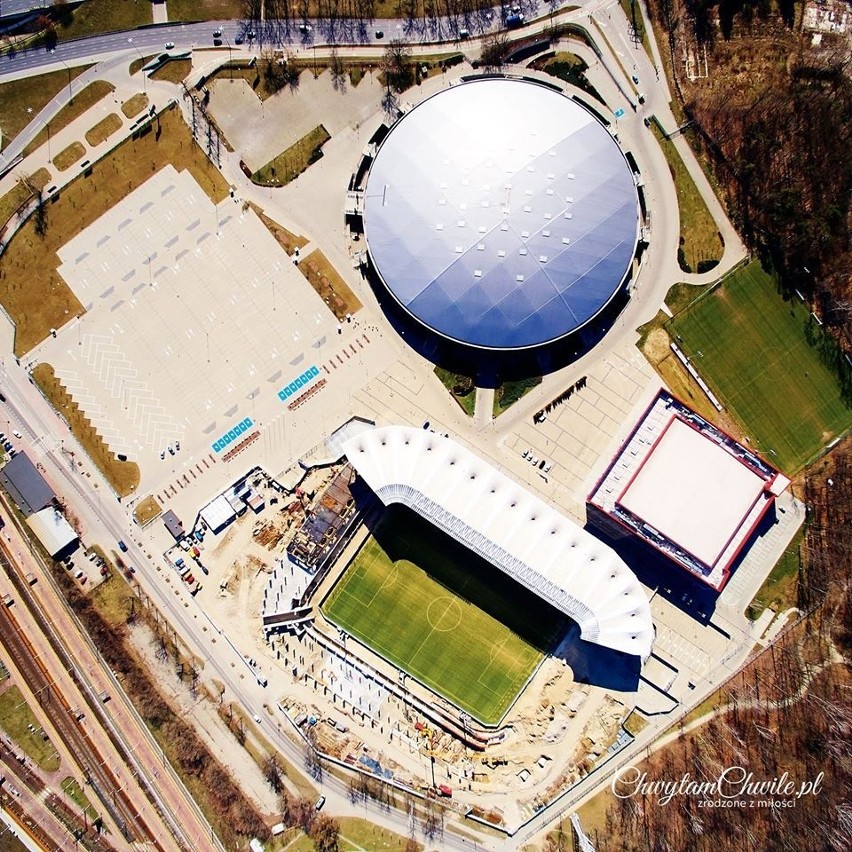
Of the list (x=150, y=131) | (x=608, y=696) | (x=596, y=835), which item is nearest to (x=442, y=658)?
(x=608, y=696)

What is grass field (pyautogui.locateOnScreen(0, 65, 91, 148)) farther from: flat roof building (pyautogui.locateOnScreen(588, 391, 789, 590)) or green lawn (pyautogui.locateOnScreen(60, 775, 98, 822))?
flat roof building (pyautogui.locateOnScreen(588, 391, 789, 590))

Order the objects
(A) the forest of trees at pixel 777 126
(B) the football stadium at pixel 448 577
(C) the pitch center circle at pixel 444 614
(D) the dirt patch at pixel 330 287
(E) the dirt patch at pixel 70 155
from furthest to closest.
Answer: (E) the dirt patch at pixel 70 155 < (D) the dirt patch at pixel 330 287 < (C) the pitch center circle at pixel 444 614 < (A) the forest of trees at pixel 777 126 < (B) the football stadium at pixel 448 577

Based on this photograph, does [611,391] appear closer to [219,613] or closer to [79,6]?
[219,613]

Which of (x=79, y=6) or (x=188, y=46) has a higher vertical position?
(x=79, y=6)

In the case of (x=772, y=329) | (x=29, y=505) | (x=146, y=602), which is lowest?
(x=772, y=329)

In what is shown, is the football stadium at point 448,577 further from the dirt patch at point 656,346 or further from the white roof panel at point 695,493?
the dirt patch at point 656,346

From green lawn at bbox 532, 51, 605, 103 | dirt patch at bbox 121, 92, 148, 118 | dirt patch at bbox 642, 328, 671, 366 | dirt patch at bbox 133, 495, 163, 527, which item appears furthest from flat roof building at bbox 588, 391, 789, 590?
dirt patch at bbox 121, 92, 148, 118

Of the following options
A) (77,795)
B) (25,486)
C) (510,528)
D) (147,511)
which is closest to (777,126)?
(510,528)

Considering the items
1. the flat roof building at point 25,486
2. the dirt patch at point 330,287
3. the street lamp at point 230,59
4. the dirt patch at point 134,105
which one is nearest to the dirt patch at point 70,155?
the dirt patch at point 134,105
